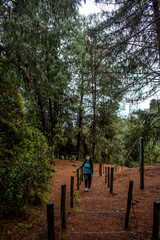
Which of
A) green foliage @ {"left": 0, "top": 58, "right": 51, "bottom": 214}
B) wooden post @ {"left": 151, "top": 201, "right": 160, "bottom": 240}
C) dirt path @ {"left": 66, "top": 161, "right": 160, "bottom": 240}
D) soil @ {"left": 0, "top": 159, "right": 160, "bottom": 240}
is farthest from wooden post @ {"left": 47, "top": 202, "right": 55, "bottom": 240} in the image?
green foliage @ {"left": 0, "top": 58, "right": 51, "bottom": 214}

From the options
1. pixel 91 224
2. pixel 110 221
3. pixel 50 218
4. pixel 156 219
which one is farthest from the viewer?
pixel 110 221

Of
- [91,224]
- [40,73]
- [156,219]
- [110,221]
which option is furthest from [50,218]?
[40,73]

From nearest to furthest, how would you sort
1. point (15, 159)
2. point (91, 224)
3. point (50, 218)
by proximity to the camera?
point (50, 218), point (91, 224), point (15, 159)

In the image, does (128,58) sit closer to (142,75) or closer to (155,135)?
(142,75)

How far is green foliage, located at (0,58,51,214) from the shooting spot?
402 centimetres

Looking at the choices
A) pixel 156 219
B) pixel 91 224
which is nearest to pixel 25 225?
pixel 91 224

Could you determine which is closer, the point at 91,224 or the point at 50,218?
the point at 50,218

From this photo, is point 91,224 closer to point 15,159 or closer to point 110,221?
point 110,221

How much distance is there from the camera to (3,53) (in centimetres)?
664

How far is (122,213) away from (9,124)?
4065mm

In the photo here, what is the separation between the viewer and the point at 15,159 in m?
4.86

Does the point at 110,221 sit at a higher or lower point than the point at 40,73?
lower

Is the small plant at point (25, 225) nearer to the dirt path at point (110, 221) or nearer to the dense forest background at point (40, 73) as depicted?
the dense forest background at point (40, 73)

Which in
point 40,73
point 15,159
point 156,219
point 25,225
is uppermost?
point 40,73
